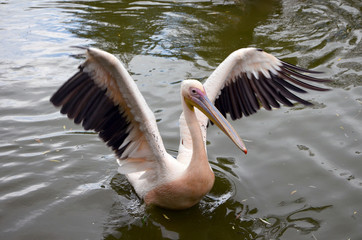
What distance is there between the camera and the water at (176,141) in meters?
4.08

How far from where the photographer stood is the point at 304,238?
3824 millimetres

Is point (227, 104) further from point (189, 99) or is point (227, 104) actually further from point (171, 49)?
point (171, 49)

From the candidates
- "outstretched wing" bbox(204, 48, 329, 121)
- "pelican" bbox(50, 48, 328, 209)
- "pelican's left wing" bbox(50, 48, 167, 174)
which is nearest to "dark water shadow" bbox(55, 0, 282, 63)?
"outstretched wing" bbox(204, 48, 329, 121)

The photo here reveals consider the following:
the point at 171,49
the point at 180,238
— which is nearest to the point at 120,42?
the point at 171,49

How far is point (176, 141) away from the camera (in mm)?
5375

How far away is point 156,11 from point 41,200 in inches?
240

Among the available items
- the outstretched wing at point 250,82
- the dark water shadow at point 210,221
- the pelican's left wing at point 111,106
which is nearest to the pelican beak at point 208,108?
the pelican's left wing at point 111,106

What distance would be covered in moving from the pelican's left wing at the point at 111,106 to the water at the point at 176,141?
261 mm

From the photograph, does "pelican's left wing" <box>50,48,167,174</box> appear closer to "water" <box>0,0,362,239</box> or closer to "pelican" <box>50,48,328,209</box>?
"pelican" <box>50,48,328,209</box>

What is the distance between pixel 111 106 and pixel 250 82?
1.54 metres

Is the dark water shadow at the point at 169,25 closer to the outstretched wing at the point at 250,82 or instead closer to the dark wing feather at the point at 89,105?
the outstretched wing at the point at 250,82

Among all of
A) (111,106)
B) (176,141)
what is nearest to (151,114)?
(111,106)

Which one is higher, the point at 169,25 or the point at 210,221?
the point at 169,25

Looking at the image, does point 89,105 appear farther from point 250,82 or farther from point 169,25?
point 169,25
